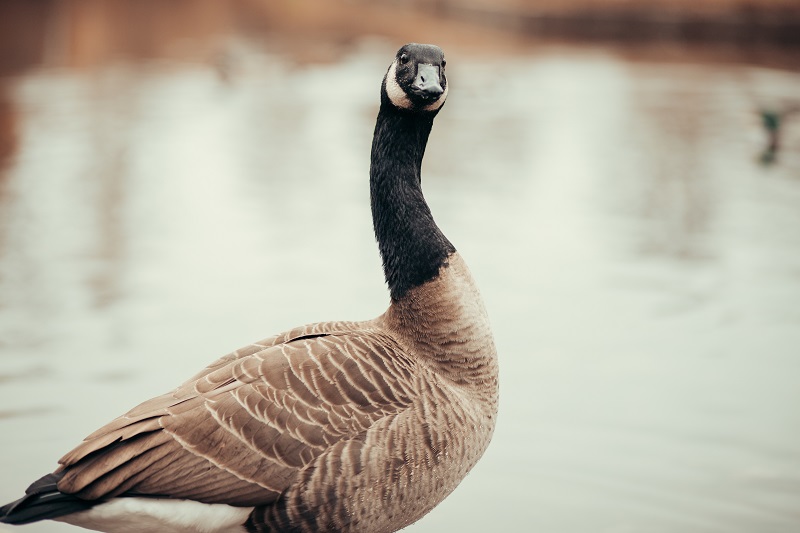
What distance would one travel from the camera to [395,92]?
386cm

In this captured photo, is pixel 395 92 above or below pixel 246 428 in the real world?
above

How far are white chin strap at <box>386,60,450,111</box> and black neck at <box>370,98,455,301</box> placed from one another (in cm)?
6

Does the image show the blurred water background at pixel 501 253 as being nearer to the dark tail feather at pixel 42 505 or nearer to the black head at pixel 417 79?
the dark tail feather at pixel 42 505

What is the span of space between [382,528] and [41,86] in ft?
45.2

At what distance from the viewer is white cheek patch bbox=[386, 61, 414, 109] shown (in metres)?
3.84

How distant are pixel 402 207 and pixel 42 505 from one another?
1693mm

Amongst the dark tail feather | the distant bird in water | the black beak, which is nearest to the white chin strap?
the black beak

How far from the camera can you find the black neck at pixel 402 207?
3789 mm

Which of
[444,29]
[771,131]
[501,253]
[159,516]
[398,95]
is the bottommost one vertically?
[159,516]

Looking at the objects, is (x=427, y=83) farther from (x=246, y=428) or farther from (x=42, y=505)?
(x=42, y=505)

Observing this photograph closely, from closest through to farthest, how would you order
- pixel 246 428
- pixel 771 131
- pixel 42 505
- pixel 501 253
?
pixel 42 505 < pixel 246 428 < pixel 501 253 < pixel 771 131

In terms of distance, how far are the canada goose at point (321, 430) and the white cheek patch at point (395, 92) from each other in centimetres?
2

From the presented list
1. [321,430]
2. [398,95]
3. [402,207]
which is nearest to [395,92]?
[398,95]

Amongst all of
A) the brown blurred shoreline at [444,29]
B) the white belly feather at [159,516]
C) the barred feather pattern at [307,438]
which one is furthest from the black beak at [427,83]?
the brown blurred shoreline at [444,29]
